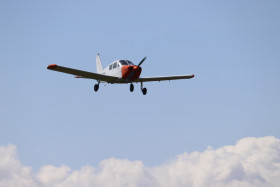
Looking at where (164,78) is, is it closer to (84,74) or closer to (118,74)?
(118,74)

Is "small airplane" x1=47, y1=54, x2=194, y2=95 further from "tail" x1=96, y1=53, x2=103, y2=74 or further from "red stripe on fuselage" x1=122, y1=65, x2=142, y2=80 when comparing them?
"tail" x1=96, y1=53, x2=103, y2=74

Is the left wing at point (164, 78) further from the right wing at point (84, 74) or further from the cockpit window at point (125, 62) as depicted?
the right wing at point (84, 74)

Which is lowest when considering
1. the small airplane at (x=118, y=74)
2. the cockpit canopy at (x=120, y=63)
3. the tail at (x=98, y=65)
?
the small airplane at (x=118, y=74)

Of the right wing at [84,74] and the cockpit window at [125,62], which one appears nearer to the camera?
the right wing at [84,74]

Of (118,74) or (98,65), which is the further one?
(98,65)

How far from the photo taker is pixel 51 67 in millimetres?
30656

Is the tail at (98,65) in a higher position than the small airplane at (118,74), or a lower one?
higher

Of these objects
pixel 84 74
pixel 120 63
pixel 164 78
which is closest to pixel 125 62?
pixel 120 63

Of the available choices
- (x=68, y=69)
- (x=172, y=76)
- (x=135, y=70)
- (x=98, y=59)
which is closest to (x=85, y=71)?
(x=68, y=69)

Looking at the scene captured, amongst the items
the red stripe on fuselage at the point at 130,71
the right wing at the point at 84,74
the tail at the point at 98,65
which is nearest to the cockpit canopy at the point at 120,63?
the red stripe on fuselage at the point at 130,71

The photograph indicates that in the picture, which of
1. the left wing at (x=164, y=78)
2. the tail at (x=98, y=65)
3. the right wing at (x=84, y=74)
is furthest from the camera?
the tail at (x=98, y=65)

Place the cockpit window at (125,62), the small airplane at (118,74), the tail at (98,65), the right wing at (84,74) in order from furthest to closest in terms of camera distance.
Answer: the tail at (98,65)
the cockpit window at (125,62)
the small airplane at (118,74)
the right wing at (84,74)

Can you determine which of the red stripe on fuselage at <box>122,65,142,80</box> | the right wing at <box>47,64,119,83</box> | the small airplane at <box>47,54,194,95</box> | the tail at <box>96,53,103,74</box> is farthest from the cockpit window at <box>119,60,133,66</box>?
the tail at <box>96,53,103,74</box>

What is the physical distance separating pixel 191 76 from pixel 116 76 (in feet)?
26.0
